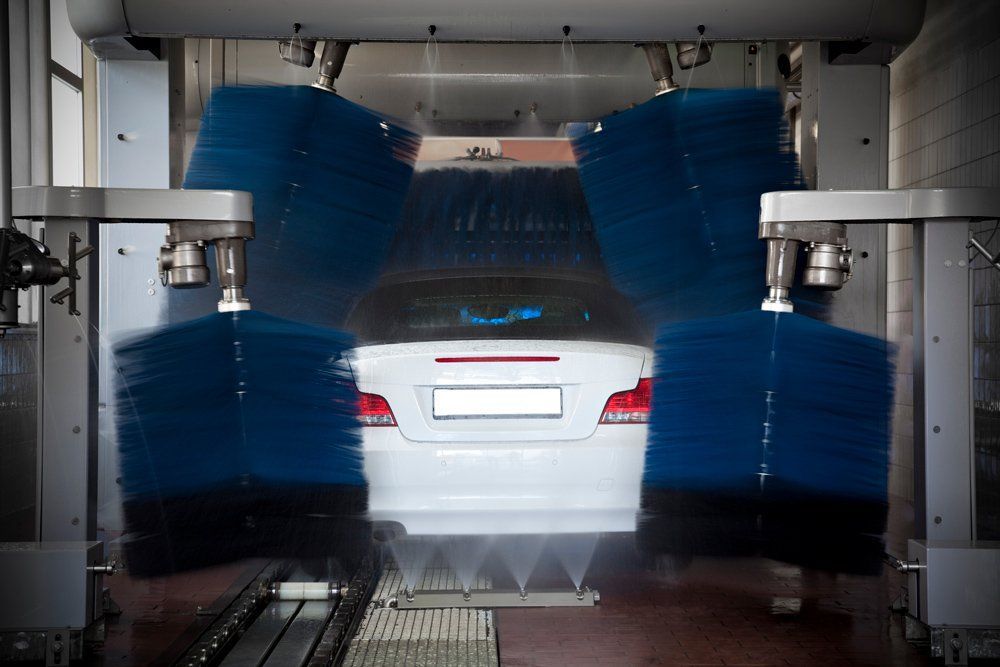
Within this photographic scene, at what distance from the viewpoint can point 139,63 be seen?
3.46m

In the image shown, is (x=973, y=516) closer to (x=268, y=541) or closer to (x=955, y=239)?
(x=955, y=239)

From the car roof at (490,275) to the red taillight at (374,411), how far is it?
57cm

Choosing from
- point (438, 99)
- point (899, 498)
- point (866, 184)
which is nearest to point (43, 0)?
point (438, 99)

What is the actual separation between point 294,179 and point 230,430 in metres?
0.93

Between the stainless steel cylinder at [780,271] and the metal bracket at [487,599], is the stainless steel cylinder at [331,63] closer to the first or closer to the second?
the stainless steel cylinder at [780,271]

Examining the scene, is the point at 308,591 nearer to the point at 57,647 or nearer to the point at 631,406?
the point at 57,647

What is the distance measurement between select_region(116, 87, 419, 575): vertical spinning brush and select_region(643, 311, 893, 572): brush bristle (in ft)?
3.39

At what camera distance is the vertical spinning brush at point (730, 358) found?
2893 millimetres

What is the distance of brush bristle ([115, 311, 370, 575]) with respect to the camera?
2883 mm

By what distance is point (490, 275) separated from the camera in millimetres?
3459

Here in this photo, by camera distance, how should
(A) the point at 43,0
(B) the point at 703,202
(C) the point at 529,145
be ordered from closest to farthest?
1. (B) the point at 703,202
2. (C) the point at 529,145
3. (A) the point at 43,0

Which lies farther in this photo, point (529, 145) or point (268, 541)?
point (529, 145)

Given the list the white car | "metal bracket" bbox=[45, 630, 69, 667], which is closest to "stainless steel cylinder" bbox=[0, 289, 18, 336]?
"metal bracket" bbox=[45, 630, 69, 667]

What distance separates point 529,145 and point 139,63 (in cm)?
152
